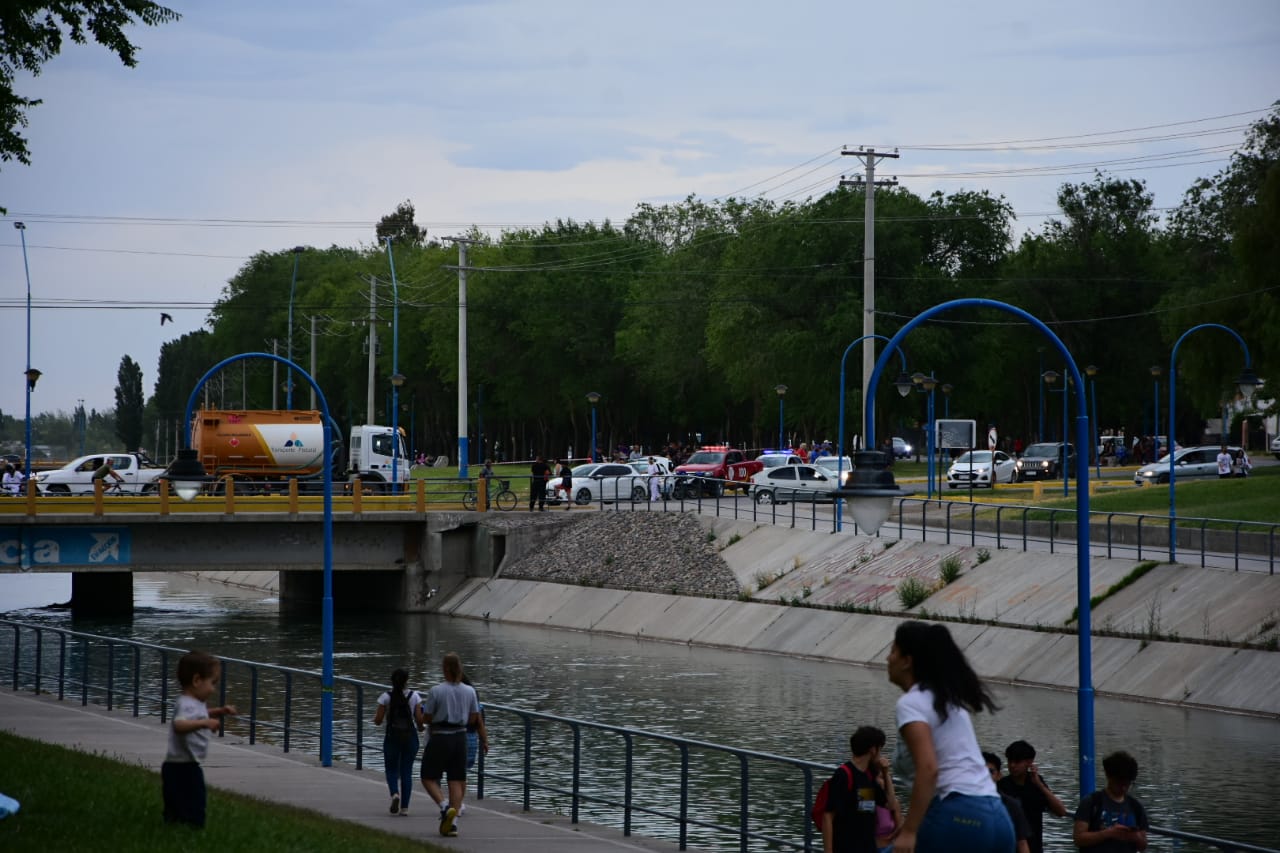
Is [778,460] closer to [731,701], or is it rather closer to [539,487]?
[539,487]

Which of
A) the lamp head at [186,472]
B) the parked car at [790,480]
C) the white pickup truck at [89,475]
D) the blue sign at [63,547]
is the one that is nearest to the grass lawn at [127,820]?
the lamp head at [186,472]

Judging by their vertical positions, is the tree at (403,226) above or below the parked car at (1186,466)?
above

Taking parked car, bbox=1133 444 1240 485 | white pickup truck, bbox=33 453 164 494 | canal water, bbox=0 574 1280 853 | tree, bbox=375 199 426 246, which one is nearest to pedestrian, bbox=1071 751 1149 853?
canal water, bbox=0 574 1280 853

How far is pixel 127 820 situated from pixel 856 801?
5.79 meters

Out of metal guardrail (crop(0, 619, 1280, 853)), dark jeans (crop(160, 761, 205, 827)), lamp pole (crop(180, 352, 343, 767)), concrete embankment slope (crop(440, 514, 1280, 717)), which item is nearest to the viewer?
dark jeans (crop(160, 761, 205, 827))

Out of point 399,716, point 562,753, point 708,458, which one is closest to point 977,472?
point 708,458

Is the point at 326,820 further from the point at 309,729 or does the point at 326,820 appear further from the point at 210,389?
the point at 210,389

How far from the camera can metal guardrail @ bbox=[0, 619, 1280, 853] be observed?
17.4m

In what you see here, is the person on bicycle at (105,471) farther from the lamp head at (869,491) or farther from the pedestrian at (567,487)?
the lamp head at (869,491)

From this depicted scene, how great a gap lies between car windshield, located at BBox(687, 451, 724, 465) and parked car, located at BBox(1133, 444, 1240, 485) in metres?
15.5

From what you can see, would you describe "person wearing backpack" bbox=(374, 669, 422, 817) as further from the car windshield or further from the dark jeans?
the car windshield

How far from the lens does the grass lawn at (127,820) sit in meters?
12.4

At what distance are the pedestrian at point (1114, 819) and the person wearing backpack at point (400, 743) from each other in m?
8.62

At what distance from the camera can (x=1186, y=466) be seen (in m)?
68.4
